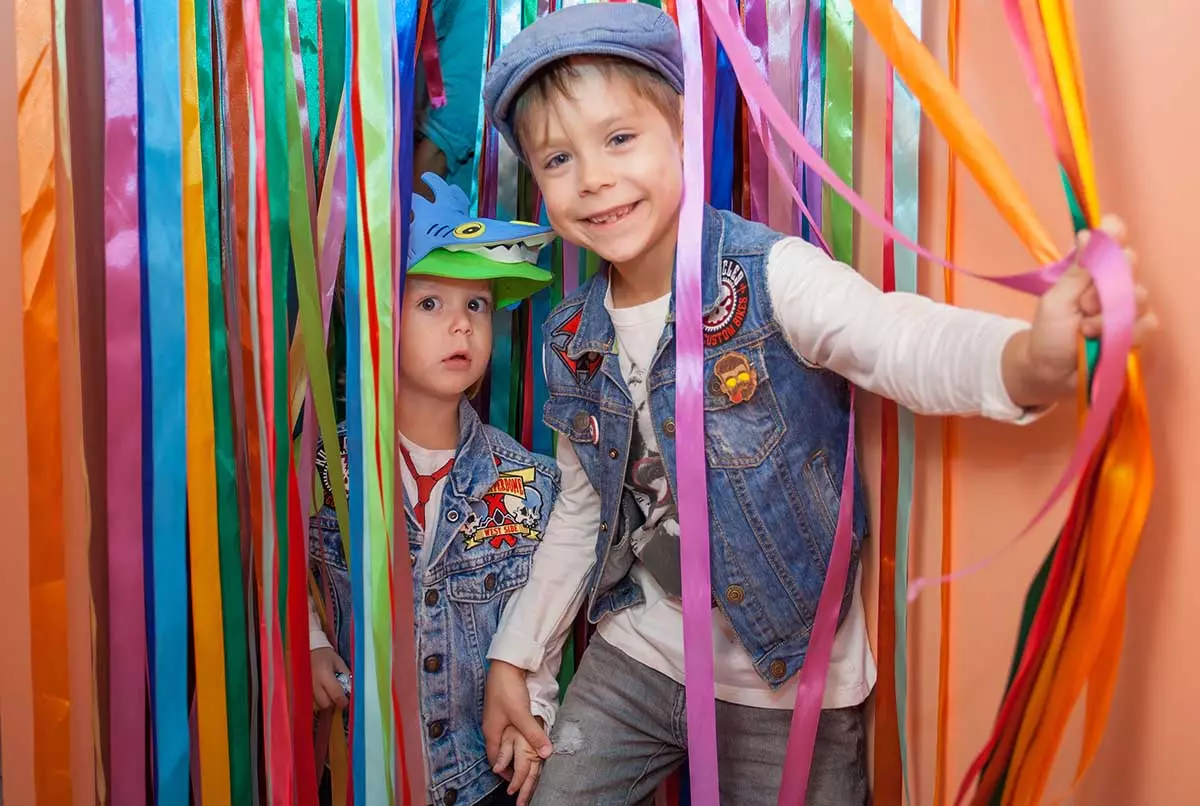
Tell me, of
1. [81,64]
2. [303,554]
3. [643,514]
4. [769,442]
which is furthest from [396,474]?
[81,64]

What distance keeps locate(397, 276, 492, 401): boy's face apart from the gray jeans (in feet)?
1.34

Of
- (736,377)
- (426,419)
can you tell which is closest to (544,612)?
(426,419)

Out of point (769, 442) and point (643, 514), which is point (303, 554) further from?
point (769, 442)

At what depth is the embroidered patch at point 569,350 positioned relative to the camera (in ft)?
4.00

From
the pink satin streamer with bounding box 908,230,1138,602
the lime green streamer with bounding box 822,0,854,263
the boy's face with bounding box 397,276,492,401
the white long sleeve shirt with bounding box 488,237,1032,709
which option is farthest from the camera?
the boy's face with bounding box 397,276,492,401

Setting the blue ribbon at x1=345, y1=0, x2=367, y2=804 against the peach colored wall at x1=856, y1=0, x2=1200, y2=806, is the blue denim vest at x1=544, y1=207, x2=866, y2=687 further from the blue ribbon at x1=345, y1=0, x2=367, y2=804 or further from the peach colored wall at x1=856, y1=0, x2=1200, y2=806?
the blue ribbon at x1=345, y1=0, x2=367, y2=804

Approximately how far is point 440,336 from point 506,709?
50cm

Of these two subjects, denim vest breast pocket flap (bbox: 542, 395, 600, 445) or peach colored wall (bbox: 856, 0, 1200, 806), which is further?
denim vest breast pocket flap (bbox: 542, 395, 600, 445)

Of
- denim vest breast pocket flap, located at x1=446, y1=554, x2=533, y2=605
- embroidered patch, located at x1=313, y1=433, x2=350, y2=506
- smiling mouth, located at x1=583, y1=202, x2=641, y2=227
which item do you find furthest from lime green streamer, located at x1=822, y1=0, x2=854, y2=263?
embroidered patch, located at x1=313, y1=433, x2=350, y2=506

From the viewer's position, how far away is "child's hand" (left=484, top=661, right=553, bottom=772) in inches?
48.4

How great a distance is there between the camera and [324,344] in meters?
1.18

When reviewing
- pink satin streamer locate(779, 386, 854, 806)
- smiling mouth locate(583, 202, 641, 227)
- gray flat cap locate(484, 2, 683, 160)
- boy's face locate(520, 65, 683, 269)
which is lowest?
pink satin streamer locate(779, 386, 854, 806)

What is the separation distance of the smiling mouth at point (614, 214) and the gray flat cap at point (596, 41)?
16cm

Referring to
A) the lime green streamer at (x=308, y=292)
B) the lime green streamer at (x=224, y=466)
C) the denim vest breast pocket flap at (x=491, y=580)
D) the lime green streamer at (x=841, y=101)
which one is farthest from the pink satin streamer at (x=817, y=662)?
the lime green streamer at (x=224, y=466)
